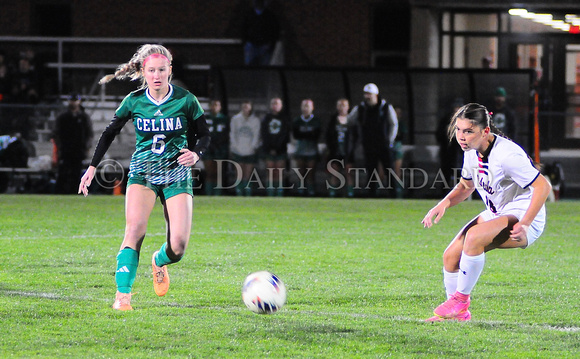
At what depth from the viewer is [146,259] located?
29.0ft

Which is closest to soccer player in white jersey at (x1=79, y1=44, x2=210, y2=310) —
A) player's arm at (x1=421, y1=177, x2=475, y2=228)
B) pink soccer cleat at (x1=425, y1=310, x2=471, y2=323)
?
player's arm at (x1=421, y1=177, x2=475, y2=228)

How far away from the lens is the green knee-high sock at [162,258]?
638 cm

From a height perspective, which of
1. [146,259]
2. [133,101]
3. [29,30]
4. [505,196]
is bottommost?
[146,259]

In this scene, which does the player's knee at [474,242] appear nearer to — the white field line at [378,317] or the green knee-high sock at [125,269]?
the white field line at [378,317]

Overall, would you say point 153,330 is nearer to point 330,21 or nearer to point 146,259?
point 146,259

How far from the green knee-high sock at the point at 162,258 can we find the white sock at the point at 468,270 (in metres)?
2.02

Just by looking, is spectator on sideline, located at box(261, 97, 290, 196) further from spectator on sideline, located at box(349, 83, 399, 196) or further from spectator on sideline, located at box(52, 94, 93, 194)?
spectator on sideline, located at box(52, 94, 93, 194)

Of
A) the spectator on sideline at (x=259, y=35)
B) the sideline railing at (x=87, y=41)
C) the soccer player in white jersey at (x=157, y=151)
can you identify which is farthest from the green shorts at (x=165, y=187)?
the sideline railing at (x=87, y=41)

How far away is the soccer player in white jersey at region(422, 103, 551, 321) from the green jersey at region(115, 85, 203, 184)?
1.86 m

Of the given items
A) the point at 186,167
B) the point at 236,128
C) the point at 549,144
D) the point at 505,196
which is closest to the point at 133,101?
the point at 186,167

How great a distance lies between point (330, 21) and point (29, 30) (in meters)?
8.33

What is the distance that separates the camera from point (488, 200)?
6027mm

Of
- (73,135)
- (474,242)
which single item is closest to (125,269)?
(474,242)

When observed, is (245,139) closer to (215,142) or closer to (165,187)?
(215,142)
